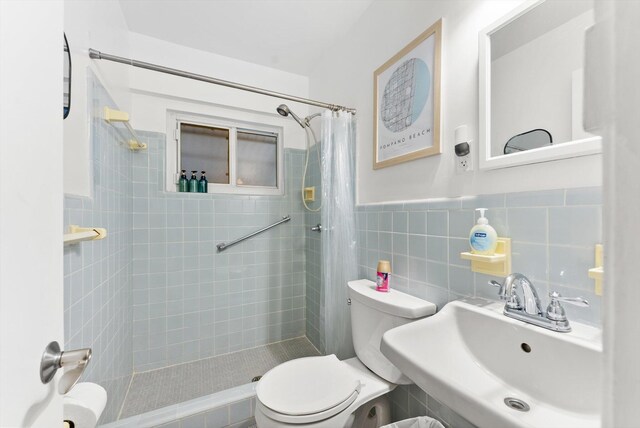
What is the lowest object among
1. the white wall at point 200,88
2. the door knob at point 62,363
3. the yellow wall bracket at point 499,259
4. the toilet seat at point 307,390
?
the toilet seat at point 307,390

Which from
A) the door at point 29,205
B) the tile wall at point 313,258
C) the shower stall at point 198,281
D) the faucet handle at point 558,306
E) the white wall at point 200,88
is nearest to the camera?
the door at point 29,205

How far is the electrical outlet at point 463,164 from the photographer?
94 centimetres

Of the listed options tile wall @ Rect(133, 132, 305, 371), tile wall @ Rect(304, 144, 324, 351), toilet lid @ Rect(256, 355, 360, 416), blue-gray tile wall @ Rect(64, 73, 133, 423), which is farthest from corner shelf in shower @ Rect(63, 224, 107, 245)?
tile wall @ Rect(304, 144, 324, 351)

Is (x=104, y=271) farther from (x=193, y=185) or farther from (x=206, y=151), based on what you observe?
(x=206, y=151)

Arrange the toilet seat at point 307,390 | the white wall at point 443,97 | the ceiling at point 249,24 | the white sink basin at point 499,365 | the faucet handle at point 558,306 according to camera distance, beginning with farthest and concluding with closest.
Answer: the ceiling at point 249,24
the toilet seat at point 307,390
the white wall at point 443,97
the faucet handle at point 558,306
the white sink basin at point 499,365

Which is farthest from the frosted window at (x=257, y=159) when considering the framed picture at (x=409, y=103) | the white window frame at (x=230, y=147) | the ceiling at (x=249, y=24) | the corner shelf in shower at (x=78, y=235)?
the corner shelf in shower at (x=78, y=235)

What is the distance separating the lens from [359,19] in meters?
1.56

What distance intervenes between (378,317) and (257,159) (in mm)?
1593

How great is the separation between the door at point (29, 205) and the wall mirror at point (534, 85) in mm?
1089

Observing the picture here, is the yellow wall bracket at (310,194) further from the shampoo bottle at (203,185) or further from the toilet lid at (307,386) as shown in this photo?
the toilet lid at (307,386)

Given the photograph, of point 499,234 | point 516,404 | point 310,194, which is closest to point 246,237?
point 310,194

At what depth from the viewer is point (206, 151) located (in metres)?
2.02

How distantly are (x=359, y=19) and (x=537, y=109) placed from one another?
4.02ft

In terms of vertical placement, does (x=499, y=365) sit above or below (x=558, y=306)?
below
